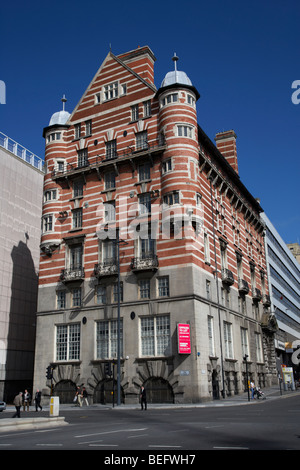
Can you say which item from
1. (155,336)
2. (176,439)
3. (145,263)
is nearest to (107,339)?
(155,336)

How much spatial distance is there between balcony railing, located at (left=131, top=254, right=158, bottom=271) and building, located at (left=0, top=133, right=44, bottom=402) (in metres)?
20.0

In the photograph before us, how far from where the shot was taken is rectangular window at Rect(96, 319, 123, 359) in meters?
40.7

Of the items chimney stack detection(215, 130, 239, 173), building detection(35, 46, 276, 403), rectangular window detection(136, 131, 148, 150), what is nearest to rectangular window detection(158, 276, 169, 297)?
building detection(35, 46, 276, 403)

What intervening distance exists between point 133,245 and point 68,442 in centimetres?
2844

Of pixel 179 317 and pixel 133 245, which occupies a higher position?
pixel 133 245

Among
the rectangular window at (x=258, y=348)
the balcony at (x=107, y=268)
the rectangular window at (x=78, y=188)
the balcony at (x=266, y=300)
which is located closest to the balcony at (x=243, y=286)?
the rectangular window at (x=258, y=348)

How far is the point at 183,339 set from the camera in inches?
1447

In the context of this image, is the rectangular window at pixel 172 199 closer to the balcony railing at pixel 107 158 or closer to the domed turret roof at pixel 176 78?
the balcony railing at pixel 107 158

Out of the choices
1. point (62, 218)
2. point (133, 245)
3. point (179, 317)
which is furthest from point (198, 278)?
point (62, 218)

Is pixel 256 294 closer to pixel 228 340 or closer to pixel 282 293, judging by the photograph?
pixel 228 340

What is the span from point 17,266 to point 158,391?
1027 inches

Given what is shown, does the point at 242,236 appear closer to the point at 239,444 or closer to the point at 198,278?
the point at 198,278

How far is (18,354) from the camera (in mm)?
53531

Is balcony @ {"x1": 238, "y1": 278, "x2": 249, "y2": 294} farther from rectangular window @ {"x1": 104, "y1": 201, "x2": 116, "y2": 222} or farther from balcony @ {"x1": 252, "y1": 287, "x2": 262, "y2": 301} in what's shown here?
rectangular window @ {"x1": 104, "y1": 201, "x2": 116, "y2": 222}
